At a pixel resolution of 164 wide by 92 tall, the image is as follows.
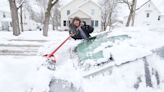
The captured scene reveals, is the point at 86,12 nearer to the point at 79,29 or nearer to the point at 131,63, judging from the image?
the point at 79,29

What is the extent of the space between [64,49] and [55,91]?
4.44 feet

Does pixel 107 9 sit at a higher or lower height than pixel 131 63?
higher

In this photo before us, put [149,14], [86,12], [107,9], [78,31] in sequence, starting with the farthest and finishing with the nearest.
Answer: [149,14] → [107,9] → [86,12] → [78,31]

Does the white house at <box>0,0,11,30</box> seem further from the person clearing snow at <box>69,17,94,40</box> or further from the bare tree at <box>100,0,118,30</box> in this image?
the person clearing snow at <box>69,17,94,40</box>

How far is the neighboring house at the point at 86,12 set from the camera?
26.0m

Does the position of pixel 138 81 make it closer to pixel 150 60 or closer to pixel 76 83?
pixel 150 60

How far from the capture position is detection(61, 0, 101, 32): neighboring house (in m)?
26.0

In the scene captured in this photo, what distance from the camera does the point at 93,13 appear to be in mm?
27234

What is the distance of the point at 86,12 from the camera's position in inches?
1041

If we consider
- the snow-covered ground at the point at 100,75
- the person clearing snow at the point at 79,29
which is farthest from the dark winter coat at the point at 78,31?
the snow-covered ground at the point at 100,75

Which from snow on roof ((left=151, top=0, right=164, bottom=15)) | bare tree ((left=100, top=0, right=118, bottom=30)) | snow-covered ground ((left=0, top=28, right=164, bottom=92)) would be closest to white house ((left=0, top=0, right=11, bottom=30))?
bare tree ((left=100, top=0, right=118, bottom=30))

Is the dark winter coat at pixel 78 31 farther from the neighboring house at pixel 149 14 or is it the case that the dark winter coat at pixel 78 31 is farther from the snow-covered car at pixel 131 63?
the neighboring house at pixel 149 14

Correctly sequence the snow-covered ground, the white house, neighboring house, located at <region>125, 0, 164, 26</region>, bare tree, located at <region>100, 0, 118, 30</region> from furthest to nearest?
the white house
neighboring house, located at <region>125, 0, 164, 26</region>
bare tree, located at <region>100, 0, 118, 30</region>
the snow-covered ground

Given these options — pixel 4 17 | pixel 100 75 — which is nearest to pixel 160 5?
pixel 4 17
